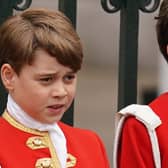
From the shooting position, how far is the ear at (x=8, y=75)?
2600 millimetres

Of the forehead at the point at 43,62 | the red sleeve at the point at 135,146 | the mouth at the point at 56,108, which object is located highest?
the forehead at the point at 43,62

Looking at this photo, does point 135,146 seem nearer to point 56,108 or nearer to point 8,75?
point 56,108

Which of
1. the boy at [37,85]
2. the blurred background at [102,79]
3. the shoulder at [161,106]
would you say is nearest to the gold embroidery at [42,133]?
the boy at [37,85]

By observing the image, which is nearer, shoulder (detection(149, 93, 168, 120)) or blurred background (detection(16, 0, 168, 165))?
shoulder (detection(149, 93, 168, 120))

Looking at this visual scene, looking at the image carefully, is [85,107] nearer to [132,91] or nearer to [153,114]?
[132,91]

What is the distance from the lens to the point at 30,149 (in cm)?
264

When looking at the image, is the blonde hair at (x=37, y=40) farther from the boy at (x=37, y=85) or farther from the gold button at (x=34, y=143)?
the gold button at (x=34, y=143)

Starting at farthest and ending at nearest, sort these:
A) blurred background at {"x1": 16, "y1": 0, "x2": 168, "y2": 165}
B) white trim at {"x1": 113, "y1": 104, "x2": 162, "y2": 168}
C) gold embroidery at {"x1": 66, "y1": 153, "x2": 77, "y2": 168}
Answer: blurred background at {"x1": 16, "y1": 0, "x2": 168, "y2": 165}, white trim at {"x1": 113, "y1": 104, "x2": 162, "y2": 168}, gold embroidery at {"x1": 66, "y1": 153, "x2": 77, "y2": 168}

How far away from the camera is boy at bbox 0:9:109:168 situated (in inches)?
101

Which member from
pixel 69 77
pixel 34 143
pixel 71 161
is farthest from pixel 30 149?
pixel 69 77

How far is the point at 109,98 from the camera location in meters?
8.84

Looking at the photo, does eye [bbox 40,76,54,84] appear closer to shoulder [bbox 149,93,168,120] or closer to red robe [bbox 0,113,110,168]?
red robe [bbox 0,113,110,168]

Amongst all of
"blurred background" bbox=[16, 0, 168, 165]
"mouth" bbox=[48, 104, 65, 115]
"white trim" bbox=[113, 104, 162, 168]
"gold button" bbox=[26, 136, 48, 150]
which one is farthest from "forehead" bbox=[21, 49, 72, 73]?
"blurred background" bbox=[16, 0, 168, 165]

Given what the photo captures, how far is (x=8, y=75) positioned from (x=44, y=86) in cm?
12
